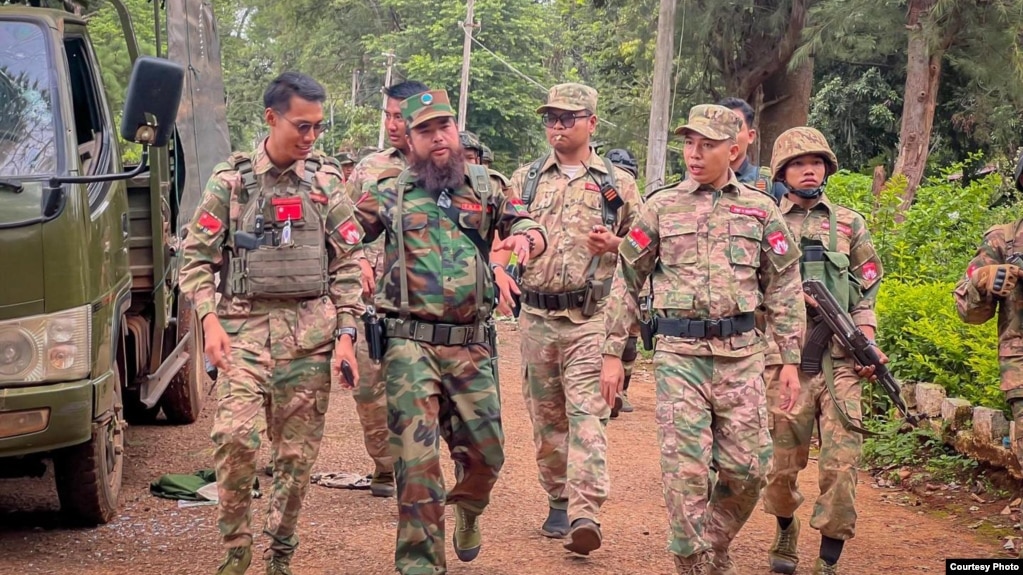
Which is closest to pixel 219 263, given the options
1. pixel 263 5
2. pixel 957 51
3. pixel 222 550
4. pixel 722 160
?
pixel 222 550

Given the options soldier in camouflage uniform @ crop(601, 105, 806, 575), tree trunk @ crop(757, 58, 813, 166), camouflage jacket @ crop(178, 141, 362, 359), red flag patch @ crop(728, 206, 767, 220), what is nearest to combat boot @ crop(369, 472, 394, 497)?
camouflage jacket @ crop(178, 141, 362, 359)

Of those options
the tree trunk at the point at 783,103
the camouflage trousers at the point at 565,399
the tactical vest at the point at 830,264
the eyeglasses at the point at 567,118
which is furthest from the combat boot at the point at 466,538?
the tree trunk at the point at 783,103

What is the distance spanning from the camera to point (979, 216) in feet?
35.8

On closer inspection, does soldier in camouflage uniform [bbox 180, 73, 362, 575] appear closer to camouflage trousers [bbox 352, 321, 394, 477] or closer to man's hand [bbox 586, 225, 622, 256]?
man's hand [bbox 586, 225, 622, 256]

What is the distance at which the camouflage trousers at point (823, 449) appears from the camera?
5.88m

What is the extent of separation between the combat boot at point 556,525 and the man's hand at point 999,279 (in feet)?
7.73

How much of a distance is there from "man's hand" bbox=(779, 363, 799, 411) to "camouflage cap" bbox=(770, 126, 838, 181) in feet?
4.15

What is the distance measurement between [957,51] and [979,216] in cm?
939

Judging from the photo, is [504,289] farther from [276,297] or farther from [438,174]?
[276,297]

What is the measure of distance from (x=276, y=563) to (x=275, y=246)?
132 centimetres

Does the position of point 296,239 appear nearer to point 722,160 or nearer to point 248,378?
point 248,378

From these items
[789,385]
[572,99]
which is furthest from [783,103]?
[789,385]

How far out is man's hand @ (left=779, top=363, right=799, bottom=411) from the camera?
5.34m

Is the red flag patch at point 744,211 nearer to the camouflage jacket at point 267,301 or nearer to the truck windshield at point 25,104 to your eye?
the camouflage jacket at point 267,301
